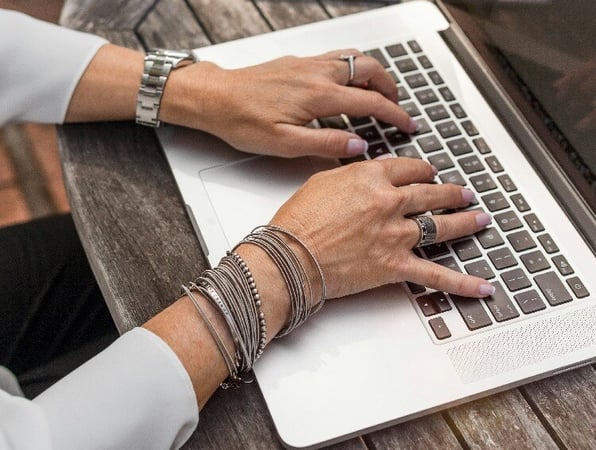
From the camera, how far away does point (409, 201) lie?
2.31 ft

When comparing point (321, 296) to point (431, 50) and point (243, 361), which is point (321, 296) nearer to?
point (243, 361)

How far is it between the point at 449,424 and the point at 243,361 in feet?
0.61

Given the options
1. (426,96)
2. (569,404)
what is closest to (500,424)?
(569,404)

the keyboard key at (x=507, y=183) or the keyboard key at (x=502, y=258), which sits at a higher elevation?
the keyboard key at (x=507, y=183)

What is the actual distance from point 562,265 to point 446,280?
12cm

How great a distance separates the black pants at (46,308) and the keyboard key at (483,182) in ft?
1.57

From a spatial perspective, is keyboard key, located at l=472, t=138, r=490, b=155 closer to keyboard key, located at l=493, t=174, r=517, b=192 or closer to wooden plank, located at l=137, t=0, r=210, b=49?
keyboard key, located at l=493, t=174, r=517, b=192

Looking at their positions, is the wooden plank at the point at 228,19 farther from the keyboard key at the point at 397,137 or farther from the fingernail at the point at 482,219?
the fingernail at the point at 482,219

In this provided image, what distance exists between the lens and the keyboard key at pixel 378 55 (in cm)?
86

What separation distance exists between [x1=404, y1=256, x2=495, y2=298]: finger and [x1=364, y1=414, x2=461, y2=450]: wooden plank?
0.12 metres

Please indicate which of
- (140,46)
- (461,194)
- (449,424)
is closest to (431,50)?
(461,194)

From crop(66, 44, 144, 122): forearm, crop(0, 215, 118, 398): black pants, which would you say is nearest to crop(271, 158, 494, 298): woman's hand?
crop(66, 44, 144, 122): forearm

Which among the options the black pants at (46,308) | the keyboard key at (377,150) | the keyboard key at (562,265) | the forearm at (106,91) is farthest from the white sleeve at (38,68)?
the keyboard key at (562,265)

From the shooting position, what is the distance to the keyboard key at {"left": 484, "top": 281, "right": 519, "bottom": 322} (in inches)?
26.0
